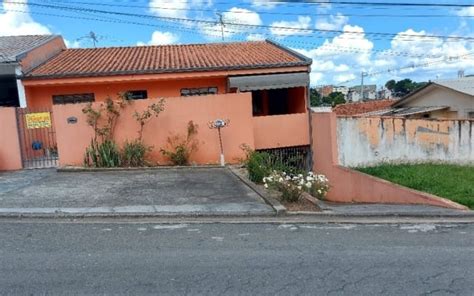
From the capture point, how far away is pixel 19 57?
14.0 metres

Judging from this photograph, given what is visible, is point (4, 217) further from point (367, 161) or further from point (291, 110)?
point (291, 110)

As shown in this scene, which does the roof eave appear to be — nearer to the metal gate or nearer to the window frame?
the window frame

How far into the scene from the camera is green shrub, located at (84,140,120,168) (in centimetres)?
1127

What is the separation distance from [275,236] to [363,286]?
1841 mm

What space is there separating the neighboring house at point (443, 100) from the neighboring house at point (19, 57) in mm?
15874

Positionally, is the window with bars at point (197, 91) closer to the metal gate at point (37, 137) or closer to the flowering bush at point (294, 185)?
the metal gate at point (37, 137)

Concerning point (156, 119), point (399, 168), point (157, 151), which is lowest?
point (399, 168)

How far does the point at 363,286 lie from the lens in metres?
3.99

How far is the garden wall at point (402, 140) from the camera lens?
40.5 feet

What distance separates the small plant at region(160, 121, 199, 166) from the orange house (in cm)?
218

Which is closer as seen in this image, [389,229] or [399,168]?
[389,229]

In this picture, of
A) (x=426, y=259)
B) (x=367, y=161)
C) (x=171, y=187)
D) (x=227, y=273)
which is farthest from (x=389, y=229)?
(x=367, y=161)

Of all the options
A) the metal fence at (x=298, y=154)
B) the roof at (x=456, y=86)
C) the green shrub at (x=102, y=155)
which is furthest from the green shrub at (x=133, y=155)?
the roof at (x=456, y=86)

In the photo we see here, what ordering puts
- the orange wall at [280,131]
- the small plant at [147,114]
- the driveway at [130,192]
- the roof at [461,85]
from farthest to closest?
the roof at [461,85], the orange wall at [280,131], the small plant at [147,114], the driveway at [130,192]
